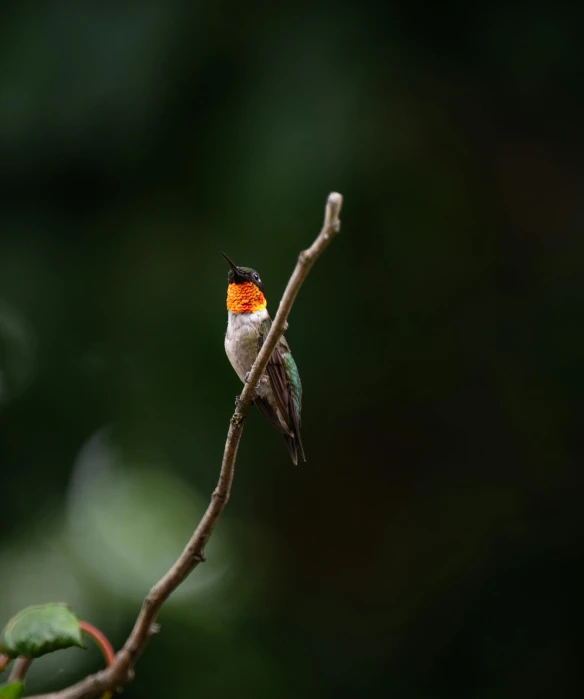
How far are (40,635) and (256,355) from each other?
185cm

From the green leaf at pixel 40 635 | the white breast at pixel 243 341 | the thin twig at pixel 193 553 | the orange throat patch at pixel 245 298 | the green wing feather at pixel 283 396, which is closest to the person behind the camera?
the thin twig at pixel 193 553

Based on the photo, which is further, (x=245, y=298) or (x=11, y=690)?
(x=245, y=298)

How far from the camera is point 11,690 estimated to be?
1.49 m

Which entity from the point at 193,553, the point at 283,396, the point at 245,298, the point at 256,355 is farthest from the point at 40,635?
the point at 245,298

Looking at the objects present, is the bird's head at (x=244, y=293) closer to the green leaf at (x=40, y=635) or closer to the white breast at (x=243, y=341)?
the white breast at (x=243, y=341)

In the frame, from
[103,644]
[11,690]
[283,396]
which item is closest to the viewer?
[11,690]

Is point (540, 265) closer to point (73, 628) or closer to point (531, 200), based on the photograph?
point (531, 200)

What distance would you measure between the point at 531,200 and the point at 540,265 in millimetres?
461

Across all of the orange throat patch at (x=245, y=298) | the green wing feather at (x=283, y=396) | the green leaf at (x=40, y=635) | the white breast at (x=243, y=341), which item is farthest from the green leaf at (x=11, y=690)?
the orange throat patch at (x=245, y=298)

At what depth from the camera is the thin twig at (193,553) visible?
1.38m

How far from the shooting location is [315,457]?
5543 millimetres

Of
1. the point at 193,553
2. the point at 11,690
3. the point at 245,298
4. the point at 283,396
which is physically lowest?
the point at 11,690

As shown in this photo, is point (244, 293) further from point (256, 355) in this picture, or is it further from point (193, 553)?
point (193, 553)

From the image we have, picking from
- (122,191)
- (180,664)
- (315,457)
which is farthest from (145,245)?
(180,664)
